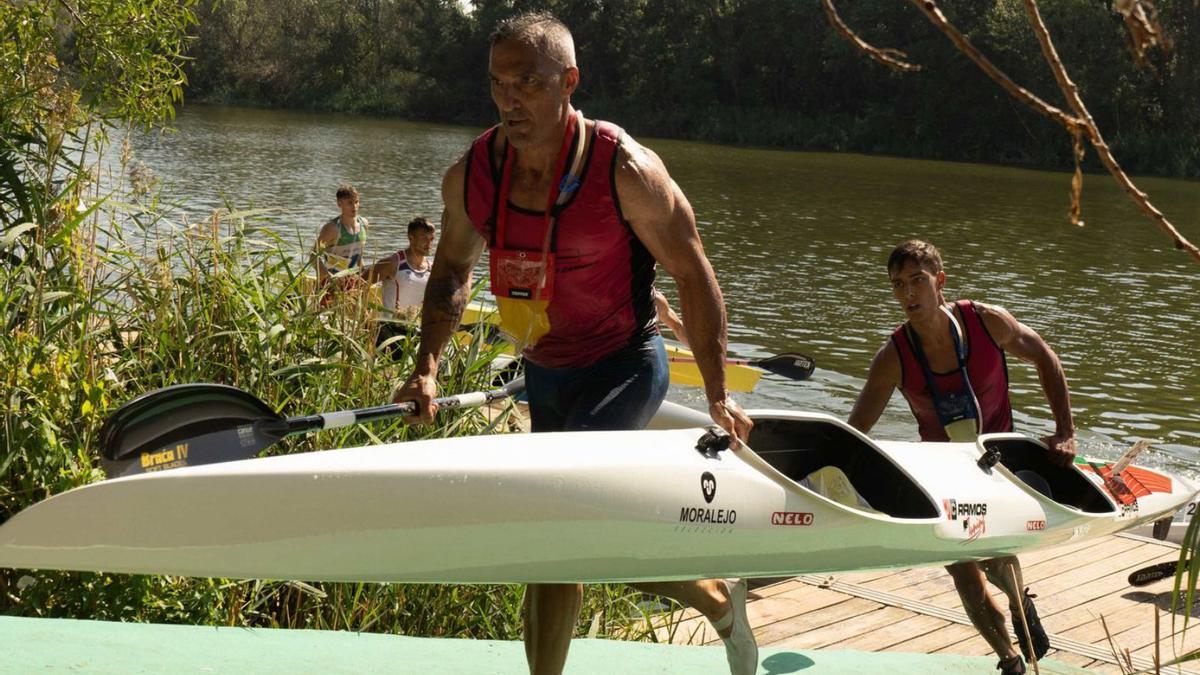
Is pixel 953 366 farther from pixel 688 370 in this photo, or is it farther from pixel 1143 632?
pixel 688 370

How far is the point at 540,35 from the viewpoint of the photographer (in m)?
3.39

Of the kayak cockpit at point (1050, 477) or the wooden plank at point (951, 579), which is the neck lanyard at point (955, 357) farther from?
the wooden plank at point (951, 579)

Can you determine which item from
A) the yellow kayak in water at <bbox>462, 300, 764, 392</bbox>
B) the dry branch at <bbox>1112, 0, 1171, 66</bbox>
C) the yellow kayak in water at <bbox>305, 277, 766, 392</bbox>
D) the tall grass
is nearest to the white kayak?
the tall grass

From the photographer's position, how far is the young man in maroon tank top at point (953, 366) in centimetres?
489

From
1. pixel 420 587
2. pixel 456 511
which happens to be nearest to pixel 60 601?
pixel 420 587

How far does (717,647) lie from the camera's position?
4523 millimetres

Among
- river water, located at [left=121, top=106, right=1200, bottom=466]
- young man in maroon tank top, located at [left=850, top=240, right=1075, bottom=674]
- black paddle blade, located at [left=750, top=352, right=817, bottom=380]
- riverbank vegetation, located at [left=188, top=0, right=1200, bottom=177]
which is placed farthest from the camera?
riverbank vegetation, located at [left=188, top=0, right=1200, bottom=177]

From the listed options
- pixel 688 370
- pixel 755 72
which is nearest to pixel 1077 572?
pixel 688 370

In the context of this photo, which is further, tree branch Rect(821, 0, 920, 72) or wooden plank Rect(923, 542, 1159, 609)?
wooden plank Rect(923, 542, 1159, 609)

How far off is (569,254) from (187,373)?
6.31 feet

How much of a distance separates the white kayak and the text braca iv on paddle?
0.37 m

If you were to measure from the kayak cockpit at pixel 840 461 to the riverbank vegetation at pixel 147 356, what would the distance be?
0.93 meters

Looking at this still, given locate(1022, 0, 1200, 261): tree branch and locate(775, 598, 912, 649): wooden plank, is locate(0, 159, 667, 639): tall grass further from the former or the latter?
locate(1022, 0, 1200, 261): tree branch

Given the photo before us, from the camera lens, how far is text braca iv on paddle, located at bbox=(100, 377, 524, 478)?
3.52 metres
